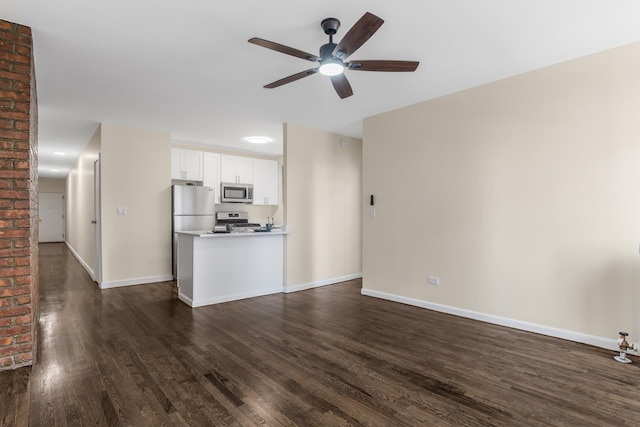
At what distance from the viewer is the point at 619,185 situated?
281 cm

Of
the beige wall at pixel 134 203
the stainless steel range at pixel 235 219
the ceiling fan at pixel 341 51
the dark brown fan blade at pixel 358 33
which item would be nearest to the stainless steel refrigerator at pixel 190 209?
the beige wall at pixel 134 203

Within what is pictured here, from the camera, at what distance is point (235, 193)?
22.5ft

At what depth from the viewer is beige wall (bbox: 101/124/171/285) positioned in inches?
200

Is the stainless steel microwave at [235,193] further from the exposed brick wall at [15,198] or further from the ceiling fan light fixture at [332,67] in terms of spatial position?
the ceiling fan light fixture at [332,67]

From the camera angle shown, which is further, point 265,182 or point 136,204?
point 265,182

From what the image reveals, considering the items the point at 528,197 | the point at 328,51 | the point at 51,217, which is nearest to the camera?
the point at 328,51

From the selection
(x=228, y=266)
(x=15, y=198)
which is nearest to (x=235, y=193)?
(x=228, y=266)

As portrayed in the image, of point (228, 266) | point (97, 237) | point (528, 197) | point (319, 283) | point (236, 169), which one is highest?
point (236, 169)

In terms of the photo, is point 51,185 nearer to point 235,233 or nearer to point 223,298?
point 235,233

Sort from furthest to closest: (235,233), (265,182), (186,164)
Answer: (265,182) < (186,164) < (235,233)

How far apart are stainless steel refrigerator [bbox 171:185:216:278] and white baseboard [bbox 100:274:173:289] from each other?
0.16 metres

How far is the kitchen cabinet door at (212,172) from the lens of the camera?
6.52 metres

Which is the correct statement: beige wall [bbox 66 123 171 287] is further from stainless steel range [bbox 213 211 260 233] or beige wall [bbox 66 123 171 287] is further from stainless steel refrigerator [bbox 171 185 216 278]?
stainless steel range [bbox 213 211 260 233]

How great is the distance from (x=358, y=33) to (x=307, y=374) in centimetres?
233
